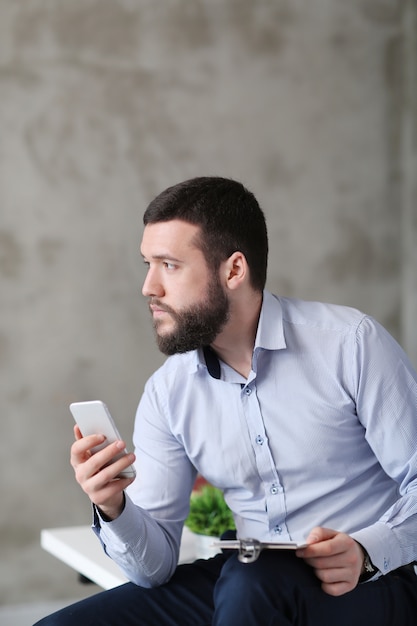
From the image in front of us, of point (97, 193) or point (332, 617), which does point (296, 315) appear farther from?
point (97, 193)

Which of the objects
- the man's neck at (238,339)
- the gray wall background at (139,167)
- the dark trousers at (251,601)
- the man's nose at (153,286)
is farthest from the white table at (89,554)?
the gray wall background at (139,167)

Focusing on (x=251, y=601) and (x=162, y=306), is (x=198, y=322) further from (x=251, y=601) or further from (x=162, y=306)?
(x=251, y=601)

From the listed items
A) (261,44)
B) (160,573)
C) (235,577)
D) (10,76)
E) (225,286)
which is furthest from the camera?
(261,44)

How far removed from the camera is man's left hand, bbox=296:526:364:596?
1.31 meters

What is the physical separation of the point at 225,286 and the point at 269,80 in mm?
1980

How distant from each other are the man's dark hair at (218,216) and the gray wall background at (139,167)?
1527mm

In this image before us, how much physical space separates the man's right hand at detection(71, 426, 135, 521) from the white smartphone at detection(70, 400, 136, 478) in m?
0.01

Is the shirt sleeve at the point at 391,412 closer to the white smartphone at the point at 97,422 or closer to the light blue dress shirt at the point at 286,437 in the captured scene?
the light blue dress shirt at the point at 286,437

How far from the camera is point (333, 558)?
1337 millimetres

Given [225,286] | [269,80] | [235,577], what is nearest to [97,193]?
[269,80]

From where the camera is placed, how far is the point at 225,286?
1.76 metres

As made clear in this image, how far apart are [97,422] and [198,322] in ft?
1.14

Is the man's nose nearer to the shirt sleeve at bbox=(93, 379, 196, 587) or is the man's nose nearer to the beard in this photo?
the beard

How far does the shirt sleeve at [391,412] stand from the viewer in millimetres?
1516
